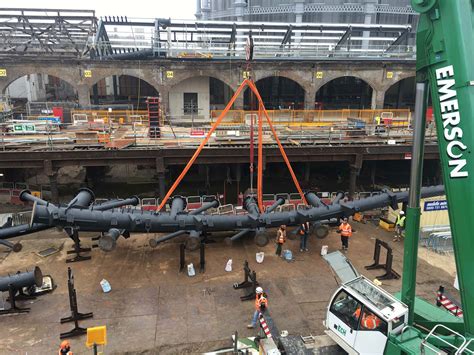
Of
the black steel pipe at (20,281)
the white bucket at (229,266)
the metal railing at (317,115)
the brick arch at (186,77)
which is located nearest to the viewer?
the black steel pipe at (20,281)

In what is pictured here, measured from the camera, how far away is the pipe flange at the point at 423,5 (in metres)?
6.09

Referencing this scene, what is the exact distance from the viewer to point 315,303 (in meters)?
11.9

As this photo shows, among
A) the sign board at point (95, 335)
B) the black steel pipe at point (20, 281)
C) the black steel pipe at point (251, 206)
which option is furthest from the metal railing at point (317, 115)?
the sign board at point (95, 335)

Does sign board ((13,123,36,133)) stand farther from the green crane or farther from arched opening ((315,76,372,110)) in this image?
arched opening ((315,76,372,110))

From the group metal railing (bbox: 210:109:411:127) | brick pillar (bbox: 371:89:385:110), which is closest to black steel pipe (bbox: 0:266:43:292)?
metal railing (bbox: 210:109:411:127)

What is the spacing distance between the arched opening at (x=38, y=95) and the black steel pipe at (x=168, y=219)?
17629 mm

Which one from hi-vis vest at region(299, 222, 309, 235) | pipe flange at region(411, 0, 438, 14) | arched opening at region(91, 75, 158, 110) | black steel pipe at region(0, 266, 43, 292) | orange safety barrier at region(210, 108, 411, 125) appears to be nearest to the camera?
pipe flange at region(411, 0, 438, 14)

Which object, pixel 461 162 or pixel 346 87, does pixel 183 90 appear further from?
pixel 461 162

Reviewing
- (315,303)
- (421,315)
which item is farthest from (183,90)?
(421,315)

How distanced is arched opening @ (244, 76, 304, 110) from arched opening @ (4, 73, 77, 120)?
21693mm

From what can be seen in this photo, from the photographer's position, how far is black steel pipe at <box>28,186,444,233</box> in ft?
45.2

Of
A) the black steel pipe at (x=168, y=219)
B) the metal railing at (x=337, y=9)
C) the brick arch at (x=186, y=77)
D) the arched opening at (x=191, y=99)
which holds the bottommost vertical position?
the black steel pipe at (x=168, y=219)

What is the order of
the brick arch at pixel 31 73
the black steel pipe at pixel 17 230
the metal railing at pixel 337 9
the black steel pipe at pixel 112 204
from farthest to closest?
the metal railing at pixel 337 9
the brick arch at pixel 31 73
the black steel pipe at pixel 17 230
the black steel pipe at pixel 112 204

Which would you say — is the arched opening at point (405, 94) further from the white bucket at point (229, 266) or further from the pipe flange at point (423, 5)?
the pipe flange at point (423, 5)
